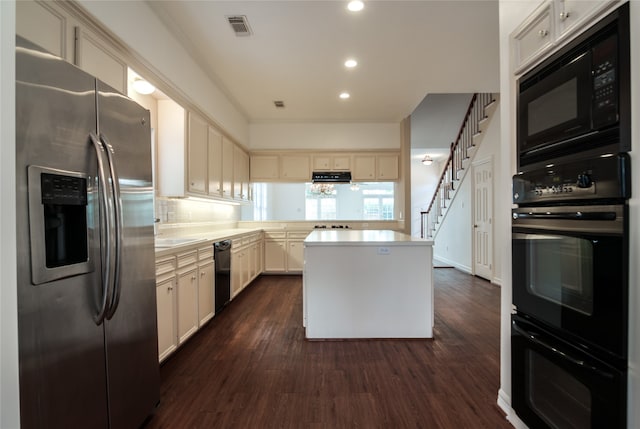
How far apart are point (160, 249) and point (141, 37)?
1625 mm

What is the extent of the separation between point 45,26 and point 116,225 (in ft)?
3.92

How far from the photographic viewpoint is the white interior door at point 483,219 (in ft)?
16.4

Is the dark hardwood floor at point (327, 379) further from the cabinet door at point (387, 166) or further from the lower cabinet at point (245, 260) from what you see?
the cabinet door at point (387, 166)

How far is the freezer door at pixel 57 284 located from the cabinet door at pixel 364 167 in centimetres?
480

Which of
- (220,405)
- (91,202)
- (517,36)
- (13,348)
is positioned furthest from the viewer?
(220,405)

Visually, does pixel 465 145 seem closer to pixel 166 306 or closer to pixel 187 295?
pixel 187 295

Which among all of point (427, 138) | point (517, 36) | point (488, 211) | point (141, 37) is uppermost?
point (427, 138)

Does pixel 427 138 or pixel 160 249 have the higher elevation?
pixel 427 138

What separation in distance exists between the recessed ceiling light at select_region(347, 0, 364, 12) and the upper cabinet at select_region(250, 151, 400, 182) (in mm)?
3305

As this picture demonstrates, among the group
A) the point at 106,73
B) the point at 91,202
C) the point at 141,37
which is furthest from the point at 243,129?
the point at 91,202

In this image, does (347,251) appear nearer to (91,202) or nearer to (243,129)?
(91,202)

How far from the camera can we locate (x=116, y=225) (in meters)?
1.28

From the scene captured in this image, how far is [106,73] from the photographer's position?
197 cm

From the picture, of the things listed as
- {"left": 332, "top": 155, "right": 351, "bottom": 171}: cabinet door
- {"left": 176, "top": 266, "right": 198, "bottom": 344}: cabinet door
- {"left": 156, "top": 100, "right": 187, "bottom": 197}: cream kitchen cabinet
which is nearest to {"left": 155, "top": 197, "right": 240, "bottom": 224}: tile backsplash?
{"left": 156, "top": 100, "right": 187, "bottom": 197}: cream kitchen cabinet
